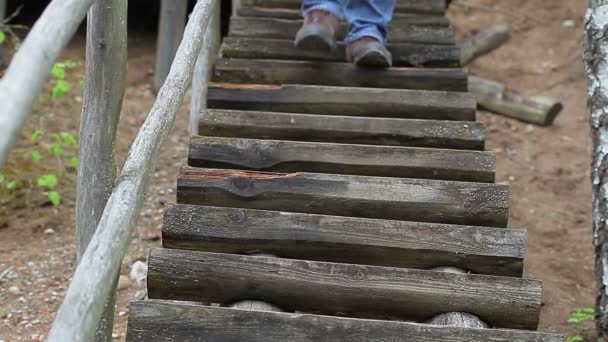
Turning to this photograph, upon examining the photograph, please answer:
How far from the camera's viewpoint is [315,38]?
3.28 metres

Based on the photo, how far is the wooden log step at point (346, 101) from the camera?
10.3 feet

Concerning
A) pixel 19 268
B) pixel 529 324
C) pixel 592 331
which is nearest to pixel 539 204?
pixel 592 331

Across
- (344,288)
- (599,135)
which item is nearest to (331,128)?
(344,288)

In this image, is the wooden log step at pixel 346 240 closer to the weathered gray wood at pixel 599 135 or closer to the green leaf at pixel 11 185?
the weathered gray wood at pixel 599 135

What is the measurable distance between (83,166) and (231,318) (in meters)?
0.77

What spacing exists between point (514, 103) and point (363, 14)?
9.99 feet

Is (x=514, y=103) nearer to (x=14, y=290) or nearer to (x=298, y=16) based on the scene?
(x=298, y=16)

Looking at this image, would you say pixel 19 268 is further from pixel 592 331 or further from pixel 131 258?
pixel 592 331

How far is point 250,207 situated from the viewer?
8.43 ft

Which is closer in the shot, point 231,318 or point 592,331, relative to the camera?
point 231,318

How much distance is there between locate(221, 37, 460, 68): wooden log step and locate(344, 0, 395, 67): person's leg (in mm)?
116

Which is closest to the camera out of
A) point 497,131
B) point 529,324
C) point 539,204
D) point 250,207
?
point 529,324

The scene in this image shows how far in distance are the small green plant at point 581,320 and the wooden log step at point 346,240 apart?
4.02 ft

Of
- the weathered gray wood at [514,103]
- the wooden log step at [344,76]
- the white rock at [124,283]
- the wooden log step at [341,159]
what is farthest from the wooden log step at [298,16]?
the weathered gray wood at [514,103]
